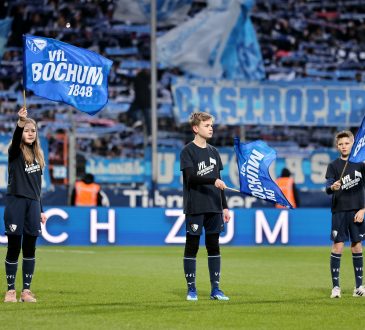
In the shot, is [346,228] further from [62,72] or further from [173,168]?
[173,168]

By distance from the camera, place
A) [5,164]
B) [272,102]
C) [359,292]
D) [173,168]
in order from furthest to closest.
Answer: [272,102] → [173,168] → [5,164] → [359,292]

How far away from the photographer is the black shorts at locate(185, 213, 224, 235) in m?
11.3

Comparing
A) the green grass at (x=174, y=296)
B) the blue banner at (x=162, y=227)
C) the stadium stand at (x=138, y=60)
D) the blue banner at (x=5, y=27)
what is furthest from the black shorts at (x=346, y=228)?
the blue banner at (x=5, y=27)

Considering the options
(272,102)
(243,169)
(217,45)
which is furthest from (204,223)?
(217,45)

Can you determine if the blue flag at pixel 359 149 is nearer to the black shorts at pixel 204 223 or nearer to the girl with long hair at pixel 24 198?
the black shorts at pixel 204 223

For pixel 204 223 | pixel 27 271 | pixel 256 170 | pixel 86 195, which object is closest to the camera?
pixel 27 271

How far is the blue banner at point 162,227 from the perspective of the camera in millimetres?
22797

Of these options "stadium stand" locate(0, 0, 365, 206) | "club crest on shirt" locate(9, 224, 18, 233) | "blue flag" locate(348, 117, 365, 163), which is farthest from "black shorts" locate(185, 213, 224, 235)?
"stadium stand" locate(0, 0, 365, 206)

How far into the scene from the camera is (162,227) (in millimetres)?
23062

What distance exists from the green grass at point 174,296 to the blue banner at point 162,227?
2.87 m

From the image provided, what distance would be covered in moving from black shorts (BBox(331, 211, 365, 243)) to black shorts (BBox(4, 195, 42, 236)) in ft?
10.1

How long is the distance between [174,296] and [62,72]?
101 inches

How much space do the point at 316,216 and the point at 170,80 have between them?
937 cm

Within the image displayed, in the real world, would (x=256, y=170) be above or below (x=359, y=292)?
above
